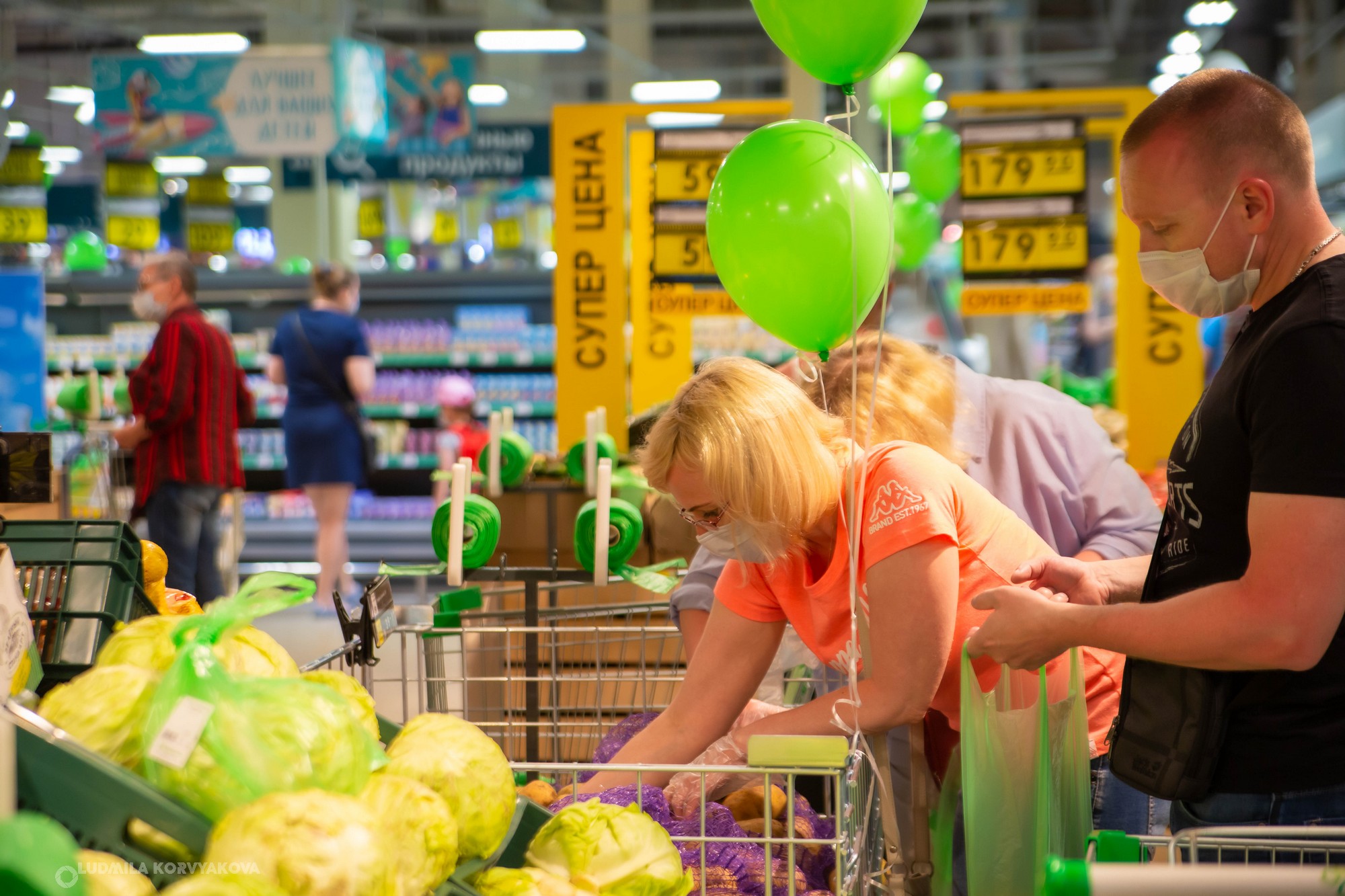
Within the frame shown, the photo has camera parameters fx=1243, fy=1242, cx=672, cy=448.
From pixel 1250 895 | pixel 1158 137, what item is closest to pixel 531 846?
pixel 1250 895

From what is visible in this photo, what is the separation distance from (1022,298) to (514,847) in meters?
4.88

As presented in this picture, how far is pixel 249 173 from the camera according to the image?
640 inches

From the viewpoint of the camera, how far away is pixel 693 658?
1983mm

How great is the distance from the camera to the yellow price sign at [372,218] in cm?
1267

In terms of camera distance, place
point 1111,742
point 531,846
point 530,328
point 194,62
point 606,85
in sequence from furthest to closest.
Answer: point 606,85 → point 530,328 → point 194,62 → point 1111,742 → point 531,846

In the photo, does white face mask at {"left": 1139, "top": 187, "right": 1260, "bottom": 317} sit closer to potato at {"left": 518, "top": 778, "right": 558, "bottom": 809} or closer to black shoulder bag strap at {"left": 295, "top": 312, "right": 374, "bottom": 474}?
potato at {"left": 518, "top": 778, "right": 558, "bottom": 809}

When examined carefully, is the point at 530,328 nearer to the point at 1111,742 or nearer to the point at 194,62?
the point at 194,62

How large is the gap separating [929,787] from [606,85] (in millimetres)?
17828

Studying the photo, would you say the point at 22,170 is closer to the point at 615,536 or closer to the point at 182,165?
the point at 182,165

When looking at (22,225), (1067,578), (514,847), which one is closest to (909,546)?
(1067,578)

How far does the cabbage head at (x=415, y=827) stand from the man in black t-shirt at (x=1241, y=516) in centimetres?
74

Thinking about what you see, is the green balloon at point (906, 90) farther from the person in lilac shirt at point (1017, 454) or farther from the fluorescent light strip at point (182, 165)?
the fluorescent light strip at point (182, 165)

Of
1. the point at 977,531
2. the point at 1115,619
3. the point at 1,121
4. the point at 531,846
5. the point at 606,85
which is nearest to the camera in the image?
the point at 531,846

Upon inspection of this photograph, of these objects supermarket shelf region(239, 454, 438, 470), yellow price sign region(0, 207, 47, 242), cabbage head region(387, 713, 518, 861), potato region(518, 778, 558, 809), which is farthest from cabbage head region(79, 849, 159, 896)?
yellow price sign region(0, 207, 47, 242)
